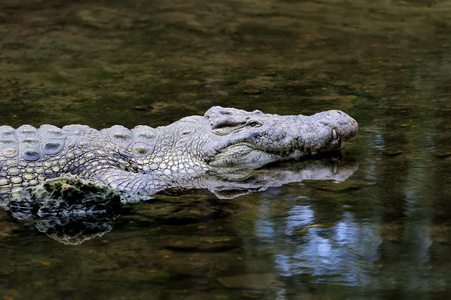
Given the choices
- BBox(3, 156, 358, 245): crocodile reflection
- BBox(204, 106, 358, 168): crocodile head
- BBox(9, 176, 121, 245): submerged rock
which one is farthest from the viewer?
BBox(204, 106, 358, 168): crocodile head

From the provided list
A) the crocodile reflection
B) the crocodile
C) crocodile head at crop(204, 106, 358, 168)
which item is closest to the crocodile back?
the crocodile

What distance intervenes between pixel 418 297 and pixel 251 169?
267 centimetres

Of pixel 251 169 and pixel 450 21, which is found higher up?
pixel 450 21

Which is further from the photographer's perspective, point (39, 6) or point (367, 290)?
point (39, 6)

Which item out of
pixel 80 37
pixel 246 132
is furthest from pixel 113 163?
pixel 80 37

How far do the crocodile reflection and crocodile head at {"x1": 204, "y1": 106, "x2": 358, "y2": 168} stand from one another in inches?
8.4

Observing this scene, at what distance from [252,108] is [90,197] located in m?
2.89

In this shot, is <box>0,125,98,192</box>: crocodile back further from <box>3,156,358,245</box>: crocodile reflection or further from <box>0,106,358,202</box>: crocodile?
<box>3,156,358,245</box>: crocodile reflection

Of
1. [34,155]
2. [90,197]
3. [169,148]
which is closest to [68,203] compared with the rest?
[90,197]

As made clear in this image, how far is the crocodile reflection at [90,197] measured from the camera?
193 inches

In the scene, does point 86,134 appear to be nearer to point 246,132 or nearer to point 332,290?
point 246,132

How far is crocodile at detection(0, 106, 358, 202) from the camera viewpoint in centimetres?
577

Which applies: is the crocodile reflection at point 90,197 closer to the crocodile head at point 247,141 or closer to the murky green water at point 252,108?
the murky green water at point 252,108

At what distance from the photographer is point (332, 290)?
→ 366 centimetres
